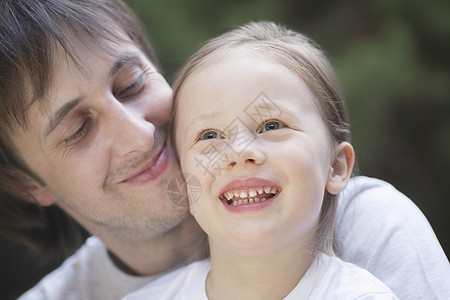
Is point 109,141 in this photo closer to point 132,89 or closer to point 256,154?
point 132,89

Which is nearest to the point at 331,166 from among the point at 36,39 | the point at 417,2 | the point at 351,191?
the point at 351,191

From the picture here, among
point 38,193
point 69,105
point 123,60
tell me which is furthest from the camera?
point 38,193

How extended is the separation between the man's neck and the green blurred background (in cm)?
141

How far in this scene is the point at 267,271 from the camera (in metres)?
1.44

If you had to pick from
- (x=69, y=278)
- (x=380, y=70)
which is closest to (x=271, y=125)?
(x=69, y=278)

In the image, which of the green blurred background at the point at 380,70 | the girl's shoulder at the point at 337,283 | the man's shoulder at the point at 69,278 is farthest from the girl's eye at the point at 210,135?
the green blurred background at the point at 380,70

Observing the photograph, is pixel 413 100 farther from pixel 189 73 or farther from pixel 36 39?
pixel 36 39

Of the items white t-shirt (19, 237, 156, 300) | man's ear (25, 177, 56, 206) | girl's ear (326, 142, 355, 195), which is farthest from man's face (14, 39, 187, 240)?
girl's ear (326, 142, 355, 195)

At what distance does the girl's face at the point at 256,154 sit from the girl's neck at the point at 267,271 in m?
0.05

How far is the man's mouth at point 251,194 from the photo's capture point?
1.35 m

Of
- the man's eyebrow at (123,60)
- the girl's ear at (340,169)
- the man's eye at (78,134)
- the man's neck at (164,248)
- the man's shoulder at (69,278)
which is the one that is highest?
the man's eyebrow at (123,60)

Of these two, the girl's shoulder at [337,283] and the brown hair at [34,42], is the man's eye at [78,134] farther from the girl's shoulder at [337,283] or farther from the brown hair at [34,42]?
the girl's shoulder at [337,283]

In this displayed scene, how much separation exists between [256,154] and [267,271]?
0.33m

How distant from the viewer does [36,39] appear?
5.61 feet
